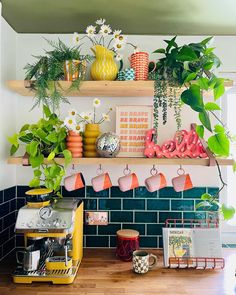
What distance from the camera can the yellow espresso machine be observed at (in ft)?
4.70

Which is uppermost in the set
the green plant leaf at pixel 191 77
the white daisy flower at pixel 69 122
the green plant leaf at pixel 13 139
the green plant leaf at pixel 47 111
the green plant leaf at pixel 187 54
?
the green plant leaf at pixel 187 54

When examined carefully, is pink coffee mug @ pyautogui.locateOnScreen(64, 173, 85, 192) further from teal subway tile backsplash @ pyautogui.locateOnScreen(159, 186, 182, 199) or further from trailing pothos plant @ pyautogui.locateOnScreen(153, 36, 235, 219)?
trailing pothos plant @ pyautogui.locateOnScreen(153, 36, 235, 219)

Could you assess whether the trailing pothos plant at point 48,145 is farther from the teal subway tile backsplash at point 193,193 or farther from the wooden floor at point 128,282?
the teal subway tile backsplash at point 193,193

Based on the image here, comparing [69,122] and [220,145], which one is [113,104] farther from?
[220,145]

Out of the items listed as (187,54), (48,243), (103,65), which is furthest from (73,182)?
(187,54)

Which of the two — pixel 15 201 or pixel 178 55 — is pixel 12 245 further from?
pixel 178 55

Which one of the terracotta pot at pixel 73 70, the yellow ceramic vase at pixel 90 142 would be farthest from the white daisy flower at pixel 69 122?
the terracotta pot at pixel 73 70

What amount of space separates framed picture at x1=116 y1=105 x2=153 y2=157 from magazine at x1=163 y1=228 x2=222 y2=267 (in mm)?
491

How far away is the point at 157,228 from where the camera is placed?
6.22 feet

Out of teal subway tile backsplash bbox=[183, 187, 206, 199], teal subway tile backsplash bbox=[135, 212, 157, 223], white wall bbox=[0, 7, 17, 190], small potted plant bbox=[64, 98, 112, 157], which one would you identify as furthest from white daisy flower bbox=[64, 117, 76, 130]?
teal subway tile backsplash bbox=[183, 187, 206, 199]

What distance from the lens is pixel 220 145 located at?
4.89 feet

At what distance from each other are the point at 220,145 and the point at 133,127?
0.52m

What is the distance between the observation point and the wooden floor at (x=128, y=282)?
135 cm

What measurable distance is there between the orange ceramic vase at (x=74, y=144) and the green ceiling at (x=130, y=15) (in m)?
0.64
